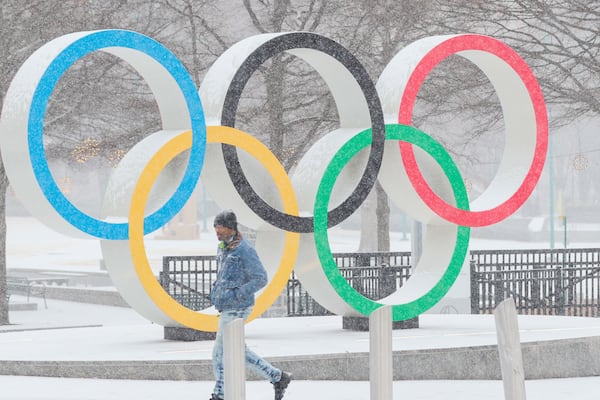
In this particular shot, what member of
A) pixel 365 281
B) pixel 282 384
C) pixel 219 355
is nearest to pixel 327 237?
pixel 282 384

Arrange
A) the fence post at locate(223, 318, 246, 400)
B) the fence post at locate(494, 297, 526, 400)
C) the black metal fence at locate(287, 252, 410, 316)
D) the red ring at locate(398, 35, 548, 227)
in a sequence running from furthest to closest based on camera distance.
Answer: the black metal fence at locate(287, 252, 410, 316) → the red ring at locate(398, 35, 548, 227) → the fence post at locate(494, 297, 526, 400) → the fence post at locate(223, 318, 246, 400)

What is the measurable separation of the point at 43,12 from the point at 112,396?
12.7m

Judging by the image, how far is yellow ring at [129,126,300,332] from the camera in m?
13.4

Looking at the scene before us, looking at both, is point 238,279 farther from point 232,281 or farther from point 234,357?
point 234,357

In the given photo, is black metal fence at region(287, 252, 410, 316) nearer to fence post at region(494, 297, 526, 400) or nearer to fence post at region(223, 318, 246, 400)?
fence post at region(494, 297, 526, 400)

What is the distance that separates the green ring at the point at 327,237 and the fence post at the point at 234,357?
7.50 m

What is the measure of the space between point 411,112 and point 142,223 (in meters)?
3.73

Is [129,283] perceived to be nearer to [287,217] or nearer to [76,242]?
[287,217]

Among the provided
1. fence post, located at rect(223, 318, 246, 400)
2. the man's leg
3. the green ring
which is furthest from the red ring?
fence post, located at rect(223, 318, 246, 400)

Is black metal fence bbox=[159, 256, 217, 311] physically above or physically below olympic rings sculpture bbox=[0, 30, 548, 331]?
below

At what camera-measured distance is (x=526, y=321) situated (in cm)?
1680

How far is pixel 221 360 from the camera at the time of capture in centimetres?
1016

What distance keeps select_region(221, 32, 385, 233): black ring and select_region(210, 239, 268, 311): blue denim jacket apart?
385cm

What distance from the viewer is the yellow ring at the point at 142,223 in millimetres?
13414
